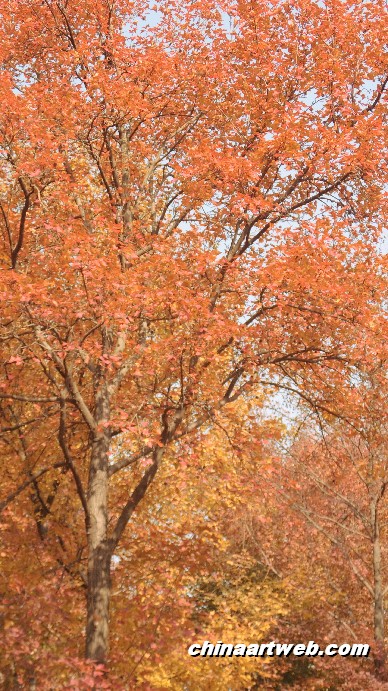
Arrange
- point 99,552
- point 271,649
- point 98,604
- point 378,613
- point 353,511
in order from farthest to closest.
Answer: point 271,649
point 353,511
point 378,613
point 99,552
point 98,604

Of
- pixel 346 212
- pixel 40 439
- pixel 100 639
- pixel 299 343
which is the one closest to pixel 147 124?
pixel 346 212

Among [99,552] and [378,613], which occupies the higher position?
[378,613]

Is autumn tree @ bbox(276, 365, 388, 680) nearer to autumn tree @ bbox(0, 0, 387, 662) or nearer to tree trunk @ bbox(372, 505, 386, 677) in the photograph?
tree trunk @ bbox(372, 505, 386, 677)

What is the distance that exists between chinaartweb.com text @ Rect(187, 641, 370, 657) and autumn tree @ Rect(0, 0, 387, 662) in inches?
127

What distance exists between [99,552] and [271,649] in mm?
9787

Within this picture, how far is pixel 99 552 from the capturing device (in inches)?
354

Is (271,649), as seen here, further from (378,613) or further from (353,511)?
(353,511)

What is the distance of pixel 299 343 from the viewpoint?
1077 cm

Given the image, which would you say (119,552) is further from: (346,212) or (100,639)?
(346,212)

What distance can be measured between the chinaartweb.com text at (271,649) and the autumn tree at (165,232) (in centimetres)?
322

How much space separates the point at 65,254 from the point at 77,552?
5.25 meters

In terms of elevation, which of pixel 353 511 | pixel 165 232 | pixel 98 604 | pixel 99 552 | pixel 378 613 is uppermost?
pixel 165 232

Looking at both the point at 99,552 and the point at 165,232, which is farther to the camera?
the point at 165,232

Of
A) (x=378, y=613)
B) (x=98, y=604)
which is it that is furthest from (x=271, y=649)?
(x=98, y=604)
